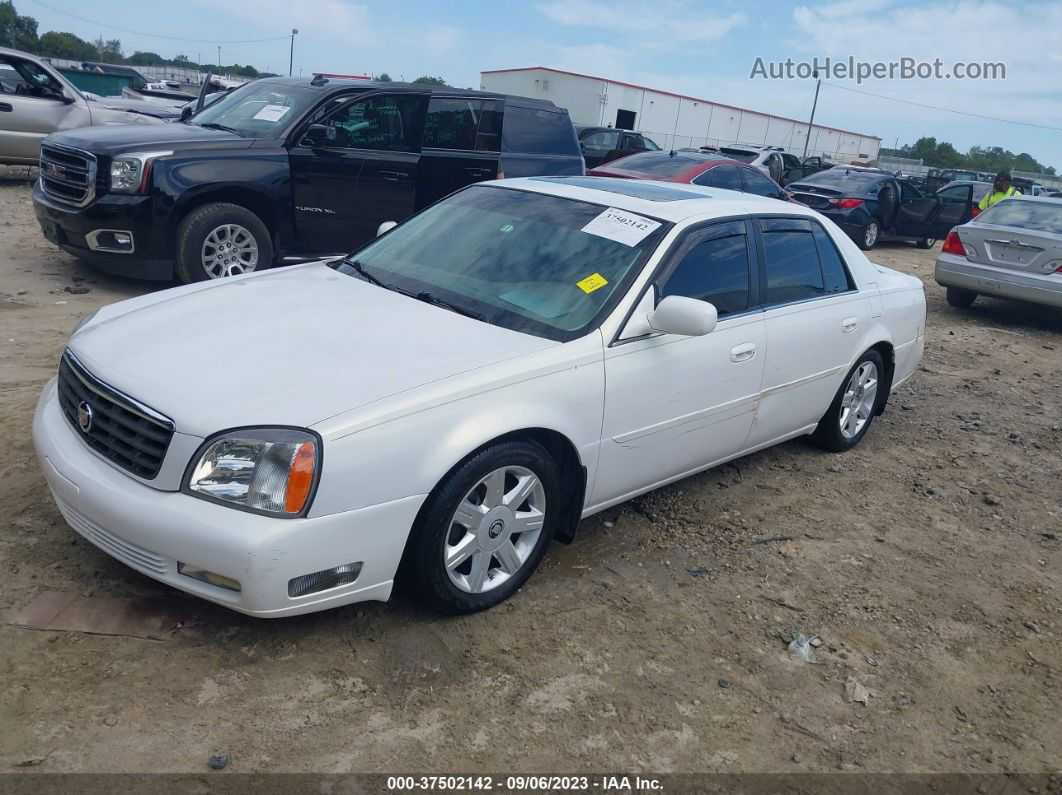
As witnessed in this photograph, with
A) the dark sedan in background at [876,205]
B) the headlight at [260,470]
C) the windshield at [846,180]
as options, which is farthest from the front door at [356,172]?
the windshield at [846,180]

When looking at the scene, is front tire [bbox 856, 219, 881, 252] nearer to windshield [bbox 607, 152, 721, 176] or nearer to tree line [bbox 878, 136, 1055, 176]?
windshield [bbox 607, 152, 721, 176]

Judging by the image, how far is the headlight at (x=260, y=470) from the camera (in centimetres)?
273

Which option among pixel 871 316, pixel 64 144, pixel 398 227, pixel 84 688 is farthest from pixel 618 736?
pixel 64 144

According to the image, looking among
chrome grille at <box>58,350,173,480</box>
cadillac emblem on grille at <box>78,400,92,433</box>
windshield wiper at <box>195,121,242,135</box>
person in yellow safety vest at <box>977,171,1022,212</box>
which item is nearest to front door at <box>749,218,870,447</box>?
chrome grille at <box>58,350,173,480</box>

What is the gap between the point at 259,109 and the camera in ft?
26.0

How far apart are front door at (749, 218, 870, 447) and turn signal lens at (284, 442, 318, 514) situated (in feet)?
8.24

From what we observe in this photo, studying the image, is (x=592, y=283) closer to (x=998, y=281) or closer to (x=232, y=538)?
(x=232, y=538)

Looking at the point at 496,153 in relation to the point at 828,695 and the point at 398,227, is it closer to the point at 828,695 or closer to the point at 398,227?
the point at 398,227

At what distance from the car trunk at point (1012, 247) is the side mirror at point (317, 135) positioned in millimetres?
7300

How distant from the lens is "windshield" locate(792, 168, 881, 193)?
15705mm

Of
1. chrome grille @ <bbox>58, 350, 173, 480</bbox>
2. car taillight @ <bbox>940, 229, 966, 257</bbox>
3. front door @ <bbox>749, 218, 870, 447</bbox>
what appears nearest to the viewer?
chrome grille @ <bbox>58, 350, 173, 480</bbox>

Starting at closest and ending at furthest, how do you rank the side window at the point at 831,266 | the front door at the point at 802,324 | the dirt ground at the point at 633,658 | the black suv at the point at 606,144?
the dirt ground at the point at 633,658, the front door at the point at 802,324, the side window at the point at 831,266, the black suv at the point at 606,144

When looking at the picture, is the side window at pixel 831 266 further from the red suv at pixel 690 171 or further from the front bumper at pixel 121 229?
the red suv at pixel 690 171

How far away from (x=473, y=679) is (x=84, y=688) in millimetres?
1234
